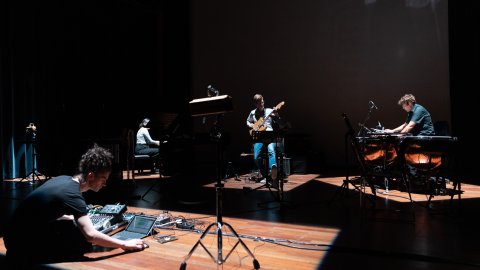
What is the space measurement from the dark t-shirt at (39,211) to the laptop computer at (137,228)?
891 mm

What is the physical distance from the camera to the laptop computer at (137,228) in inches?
139

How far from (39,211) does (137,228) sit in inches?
46.4

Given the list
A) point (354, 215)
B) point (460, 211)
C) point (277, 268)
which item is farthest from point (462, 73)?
point (277, 268)

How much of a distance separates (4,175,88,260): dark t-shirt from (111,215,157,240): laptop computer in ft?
2.92

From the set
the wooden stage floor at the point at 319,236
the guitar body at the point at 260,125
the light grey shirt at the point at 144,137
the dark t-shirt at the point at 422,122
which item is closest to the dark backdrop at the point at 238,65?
the light grey shirt at the point at 144,137

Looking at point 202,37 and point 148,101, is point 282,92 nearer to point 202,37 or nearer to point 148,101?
point 202,37

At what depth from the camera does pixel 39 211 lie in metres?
A: 2.62

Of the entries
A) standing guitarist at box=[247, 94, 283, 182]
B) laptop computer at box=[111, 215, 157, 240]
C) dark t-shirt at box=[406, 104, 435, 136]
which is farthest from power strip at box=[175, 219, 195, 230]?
dark t-shirt at box=[406, 104, 435, 136]

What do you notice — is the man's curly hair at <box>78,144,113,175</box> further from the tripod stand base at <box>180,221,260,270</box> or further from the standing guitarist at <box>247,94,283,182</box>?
the standing guitarist at <box>247,94,283,182</box>

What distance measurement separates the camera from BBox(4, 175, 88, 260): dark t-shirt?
2.62 meters

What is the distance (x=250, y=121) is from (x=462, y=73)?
13.3ft

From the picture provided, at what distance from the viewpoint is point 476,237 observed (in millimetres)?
3279

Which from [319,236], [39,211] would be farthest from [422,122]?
[39,211]

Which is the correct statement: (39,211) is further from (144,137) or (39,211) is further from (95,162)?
(144,137)
